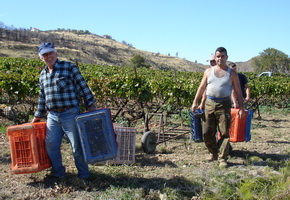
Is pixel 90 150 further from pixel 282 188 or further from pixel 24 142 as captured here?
pixel 282 188

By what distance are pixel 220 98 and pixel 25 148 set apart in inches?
111

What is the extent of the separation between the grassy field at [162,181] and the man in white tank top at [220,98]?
1.69ft

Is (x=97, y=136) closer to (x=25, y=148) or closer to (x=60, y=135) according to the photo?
(x=60, y=135)

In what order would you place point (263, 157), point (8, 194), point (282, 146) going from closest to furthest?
point (8, 194)
point (263, 157)
point (282, 146)

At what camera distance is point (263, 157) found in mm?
5945

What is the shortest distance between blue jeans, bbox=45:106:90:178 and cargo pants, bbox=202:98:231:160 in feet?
Answer: 6.65

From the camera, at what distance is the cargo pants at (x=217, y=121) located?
4.88m

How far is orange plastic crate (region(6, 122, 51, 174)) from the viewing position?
3.90 m

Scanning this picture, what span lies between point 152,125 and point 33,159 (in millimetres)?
5904

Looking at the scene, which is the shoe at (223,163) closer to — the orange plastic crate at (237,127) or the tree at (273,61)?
the orange plastic crate at (237,127)

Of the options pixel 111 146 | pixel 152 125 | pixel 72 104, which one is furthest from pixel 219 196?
pixel 152 125

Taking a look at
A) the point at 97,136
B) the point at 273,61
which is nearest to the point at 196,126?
the point at 97,136

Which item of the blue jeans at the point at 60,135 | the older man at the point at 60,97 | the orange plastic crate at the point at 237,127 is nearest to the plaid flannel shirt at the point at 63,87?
the older man at the point at 60,97

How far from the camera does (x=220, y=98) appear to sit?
4.86 m
